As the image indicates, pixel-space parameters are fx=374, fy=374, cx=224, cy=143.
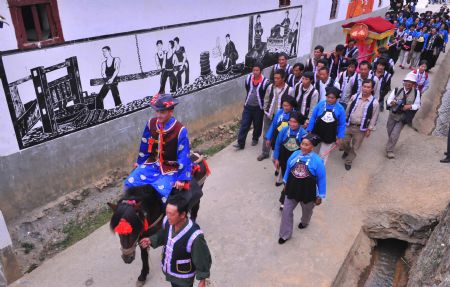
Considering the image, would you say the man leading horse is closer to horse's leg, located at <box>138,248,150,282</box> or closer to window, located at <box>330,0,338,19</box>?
horse's leg, located at <box>138,248,150,282</box>

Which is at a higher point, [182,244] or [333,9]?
[333,9]

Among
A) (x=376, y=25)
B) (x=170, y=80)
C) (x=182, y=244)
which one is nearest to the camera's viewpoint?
(x=182, y=244)

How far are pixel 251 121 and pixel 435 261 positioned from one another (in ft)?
14.6

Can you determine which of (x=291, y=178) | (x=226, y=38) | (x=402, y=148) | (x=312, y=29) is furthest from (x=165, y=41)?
(x=312, y=29)

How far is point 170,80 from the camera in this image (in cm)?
806

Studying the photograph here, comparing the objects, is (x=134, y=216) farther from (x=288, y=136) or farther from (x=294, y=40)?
(x=294, y=40)

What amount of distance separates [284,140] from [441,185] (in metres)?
3.10

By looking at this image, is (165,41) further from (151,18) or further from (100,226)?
(100,226)

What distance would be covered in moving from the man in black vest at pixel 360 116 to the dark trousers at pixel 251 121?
5.95ft

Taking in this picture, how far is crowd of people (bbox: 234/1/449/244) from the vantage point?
5.00 m

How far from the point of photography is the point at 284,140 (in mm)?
5742

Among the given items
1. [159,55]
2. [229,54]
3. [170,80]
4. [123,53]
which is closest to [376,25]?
[229,54]

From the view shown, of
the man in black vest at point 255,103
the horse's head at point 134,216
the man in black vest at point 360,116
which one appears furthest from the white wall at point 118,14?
the man in black vest at point 360,116

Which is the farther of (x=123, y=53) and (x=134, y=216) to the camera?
(x=123, y=53)
